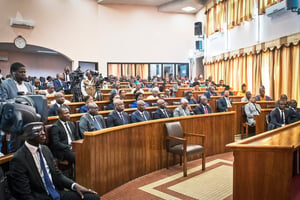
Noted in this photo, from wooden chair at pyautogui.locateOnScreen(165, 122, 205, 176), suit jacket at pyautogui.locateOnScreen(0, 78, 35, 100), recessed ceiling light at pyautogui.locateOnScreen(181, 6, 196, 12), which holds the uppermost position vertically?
recessed ceiling light at pyautogui.locateOnScreen(181, 6, 196, 12)

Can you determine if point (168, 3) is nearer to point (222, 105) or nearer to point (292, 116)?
point (222, 105)

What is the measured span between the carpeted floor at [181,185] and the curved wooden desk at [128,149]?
0.51 feet

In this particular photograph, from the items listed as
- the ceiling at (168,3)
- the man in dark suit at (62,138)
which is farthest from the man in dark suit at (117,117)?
the ceiling at (168,3)

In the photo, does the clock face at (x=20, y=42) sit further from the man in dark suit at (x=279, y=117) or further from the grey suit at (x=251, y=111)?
the man in dark suit at (x=279, y=117)

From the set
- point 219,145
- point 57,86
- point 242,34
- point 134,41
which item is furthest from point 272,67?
point 134,41

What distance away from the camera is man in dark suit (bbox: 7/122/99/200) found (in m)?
1.98

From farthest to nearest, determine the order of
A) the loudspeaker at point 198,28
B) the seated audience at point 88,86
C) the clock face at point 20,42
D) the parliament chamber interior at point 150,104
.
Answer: the loudspeaker at point 198,28 → the clock face at point 20,42 → the seated audience at point 88,86 → the parliament chamber interior at point 150,104

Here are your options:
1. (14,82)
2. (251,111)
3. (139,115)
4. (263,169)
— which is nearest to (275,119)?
(251,111)

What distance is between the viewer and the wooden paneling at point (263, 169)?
7.88 ft

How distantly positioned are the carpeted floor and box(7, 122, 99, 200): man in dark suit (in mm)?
1043

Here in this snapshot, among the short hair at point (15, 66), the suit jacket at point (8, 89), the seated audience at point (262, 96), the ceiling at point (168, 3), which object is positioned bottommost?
the seated audience at point (262, 96)

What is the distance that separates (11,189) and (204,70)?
1239 cm

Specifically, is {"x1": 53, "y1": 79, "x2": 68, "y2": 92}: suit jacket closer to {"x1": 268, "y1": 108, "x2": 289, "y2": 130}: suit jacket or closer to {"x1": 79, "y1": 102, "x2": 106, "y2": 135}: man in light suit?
{"x1": 79, "y1": 102, "x2": 106, "y2": 135}: man in light suit

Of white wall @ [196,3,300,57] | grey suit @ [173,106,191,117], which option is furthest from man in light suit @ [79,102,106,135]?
white wall @ [196,3,300,57]
